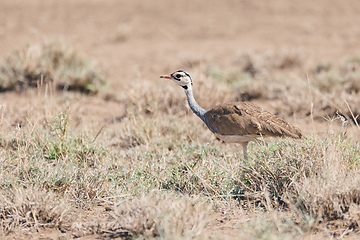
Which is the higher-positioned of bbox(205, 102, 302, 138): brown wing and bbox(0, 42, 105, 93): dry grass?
bbox(205, 102, 302, 138): brown wing

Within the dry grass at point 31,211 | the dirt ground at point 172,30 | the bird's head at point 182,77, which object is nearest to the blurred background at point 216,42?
the dirt ground at point 172,30

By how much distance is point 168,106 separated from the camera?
23.2ft

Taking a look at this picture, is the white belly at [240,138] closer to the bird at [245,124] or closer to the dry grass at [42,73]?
the bird at [245,124]

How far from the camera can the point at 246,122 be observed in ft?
13.6

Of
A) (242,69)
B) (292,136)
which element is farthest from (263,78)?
(292,136)

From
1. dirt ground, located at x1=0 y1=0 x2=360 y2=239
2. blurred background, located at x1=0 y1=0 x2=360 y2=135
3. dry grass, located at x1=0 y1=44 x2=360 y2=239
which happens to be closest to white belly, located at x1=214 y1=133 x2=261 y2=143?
dry grass, located at x1=0 y1=44 x2=360 y2=239

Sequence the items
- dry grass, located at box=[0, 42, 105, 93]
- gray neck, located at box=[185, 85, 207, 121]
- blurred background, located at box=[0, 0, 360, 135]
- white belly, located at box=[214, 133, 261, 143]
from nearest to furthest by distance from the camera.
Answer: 1. white belly, located at box=[214, 133, 261, 143]
2. gray neck, located at box=[185, 85, 207, 121]
3. blurred background, located at box=[0, 0, 360, 135]
4. dry grass, located at box=[0, 42, 105, 93]

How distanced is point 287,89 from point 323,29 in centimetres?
791

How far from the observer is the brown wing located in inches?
160

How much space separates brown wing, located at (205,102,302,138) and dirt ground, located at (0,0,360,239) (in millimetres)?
3734

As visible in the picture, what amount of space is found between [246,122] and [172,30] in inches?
470

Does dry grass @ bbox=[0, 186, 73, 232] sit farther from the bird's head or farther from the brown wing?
the bird's head

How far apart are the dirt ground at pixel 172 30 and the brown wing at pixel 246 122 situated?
3734 mm

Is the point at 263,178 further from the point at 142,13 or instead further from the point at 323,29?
the point at 142,13
